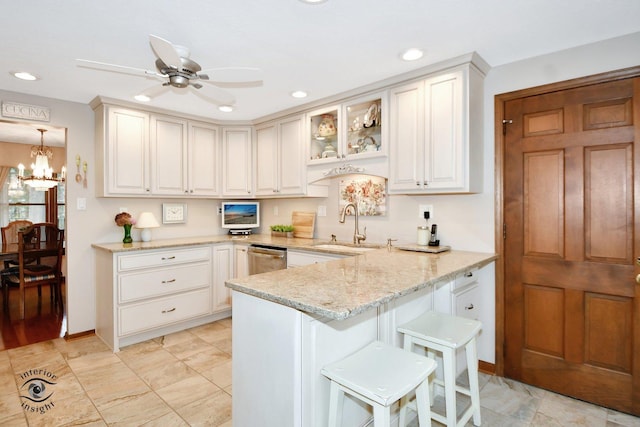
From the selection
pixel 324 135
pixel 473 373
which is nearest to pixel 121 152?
pixel 324 135

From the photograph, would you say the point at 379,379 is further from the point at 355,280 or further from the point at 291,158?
the point at 291,158

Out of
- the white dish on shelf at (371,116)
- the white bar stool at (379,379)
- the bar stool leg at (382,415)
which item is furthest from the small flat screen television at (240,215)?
the bar stool leg at (382,415)

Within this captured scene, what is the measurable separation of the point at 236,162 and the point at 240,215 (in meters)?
0.68

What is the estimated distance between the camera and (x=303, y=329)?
4.50 ft

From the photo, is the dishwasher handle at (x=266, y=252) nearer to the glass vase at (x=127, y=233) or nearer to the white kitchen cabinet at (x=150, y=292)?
the white kitchen cabinet at (x=150, y=292)

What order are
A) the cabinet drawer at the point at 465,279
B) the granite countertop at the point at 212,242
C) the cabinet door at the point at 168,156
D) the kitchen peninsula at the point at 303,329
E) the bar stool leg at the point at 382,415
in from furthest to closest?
the cabinet door at the point at 168,156 → the granite countertop at the point at 212,242 → the cabinet drawer at the point at 465,279 → the kitchen peninsula at the point at 303,329 → the bar stool leg at the point at 382,415

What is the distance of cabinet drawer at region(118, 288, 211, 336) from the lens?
3090 millimetres

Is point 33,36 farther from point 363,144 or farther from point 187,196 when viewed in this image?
point 363,144

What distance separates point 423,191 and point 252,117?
233cm

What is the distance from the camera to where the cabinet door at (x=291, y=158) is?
141 inches

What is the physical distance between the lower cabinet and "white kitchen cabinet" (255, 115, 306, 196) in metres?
0.87

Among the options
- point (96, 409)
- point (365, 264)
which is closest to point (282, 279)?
point (365, 264)

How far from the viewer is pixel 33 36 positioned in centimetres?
204

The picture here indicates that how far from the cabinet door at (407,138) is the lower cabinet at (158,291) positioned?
2.14 m
